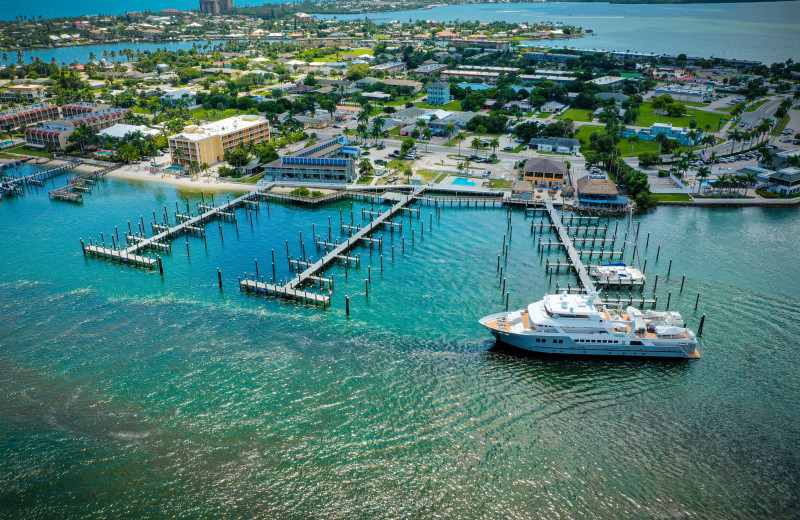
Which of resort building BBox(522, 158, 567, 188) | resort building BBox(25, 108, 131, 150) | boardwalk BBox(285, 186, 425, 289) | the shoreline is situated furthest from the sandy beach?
resort building BBox(522, 158, 567, 188)

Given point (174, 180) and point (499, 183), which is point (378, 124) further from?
point (174, 180)

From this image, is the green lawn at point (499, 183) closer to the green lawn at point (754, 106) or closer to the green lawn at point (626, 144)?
the green lawn at point (626, 144)

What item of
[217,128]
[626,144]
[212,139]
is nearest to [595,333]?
[626,144]

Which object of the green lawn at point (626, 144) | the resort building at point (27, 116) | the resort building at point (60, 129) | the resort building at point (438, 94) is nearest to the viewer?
the green lawn at point (626, 144)

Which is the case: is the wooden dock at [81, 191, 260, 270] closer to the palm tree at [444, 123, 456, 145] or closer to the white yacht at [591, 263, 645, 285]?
the white yacht at [591, 263, 645, 285]

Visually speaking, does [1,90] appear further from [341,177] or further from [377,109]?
[341,177]

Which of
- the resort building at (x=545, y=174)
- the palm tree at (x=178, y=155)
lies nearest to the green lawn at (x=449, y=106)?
the resort building at (x=545, y=174)
